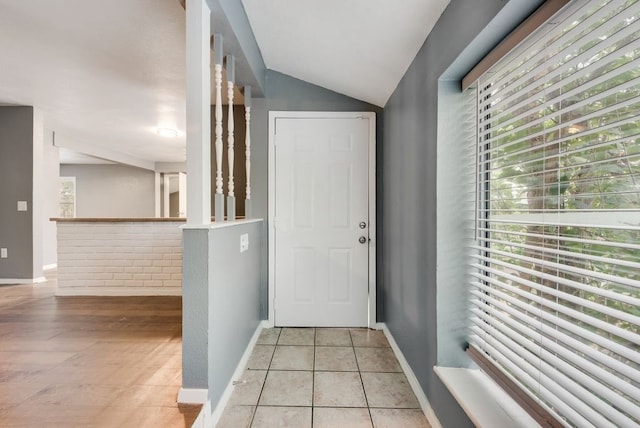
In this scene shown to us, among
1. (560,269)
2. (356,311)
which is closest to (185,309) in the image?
(560,269)

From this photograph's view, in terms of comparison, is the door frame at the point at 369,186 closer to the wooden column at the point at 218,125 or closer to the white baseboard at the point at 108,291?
the wooden column at the point at 218,125

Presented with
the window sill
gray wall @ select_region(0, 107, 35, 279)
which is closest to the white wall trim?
gray wall @ select_region(0, 107, 35, 279)

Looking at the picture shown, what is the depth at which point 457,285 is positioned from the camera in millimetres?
1573

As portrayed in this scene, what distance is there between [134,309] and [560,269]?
3412mm

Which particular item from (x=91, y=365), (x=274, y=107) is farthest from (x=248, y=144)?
(x=91, y=365)

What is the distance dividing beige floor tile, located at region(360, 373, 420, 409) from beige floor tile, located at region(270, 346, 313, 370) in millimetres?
423

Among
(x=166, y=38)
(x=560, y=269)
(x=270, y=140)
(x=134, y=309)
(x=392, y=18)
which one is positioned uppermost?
(x=166, y=38)

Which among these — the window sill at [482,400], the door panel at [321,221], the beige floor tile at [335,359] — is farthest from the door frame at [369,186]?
the window sill at [482,400]

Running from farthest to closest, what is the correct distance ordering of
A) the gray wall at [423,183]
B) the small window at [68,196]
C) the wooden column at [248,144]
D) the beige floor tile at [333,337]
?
the small window at [68,196], the wooden column at [248,144], the beige floor tile at [333,337], the gray wall at [423,183]

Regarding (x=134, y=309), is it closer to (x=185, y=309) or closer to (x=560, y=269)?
(x=185, y=309)

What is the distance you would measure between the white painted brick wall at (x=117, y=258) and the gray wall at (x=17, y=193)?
1.15m

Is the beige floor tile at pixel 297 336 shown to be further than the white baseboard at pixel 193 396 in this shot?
Yes

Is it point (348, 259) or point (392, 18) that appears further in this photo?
point (348, 259)

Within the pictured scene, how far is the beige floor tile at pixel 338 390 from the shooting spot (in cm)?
181
